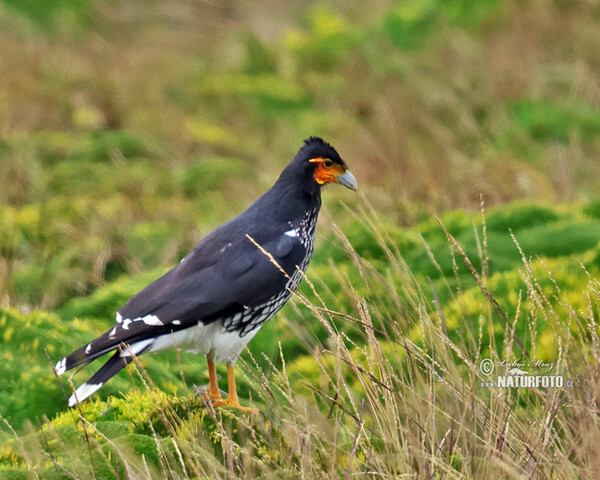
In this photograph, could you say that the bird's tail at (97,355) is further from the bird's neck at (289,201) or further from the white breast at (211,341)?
the bird's neck at (289,201)

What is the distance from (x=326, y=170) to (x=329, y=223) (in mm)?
1172

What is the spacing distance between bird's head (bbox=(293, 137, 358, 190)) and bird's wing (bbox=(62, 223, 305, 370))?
41cm

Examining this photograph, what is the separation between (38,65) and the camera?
35.4 feet

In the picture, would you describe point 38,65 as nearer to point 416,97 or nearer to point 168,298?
point 416,97

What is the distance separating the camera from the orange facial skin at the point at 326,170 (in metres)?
4.34

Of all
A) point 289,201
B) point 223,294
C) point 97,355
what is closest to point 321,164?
point 289,201

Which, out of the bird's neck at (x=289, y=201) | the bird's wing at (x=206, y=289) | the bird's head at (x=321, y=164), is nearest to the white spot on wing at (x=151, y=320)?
the bird's wing at (x=206, y=289)

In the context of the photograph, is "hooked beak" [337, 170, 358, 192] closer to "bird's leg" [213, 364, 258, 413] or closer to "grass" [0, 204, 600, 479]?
"bird's leg" [213, 364, 258, 413]

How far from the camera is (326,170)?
4.35 metres

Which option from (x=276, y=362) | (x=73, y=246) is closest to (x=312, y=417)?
(x=276, y=362)

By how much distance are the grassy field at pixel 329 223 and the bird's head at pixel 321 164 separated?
326mm

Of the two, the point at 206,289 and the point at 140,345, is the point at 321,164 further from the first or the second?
the point at 140,345

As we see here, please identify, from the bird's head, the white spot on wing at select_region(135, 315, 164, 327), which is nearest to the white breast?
the white spot on wing at select_region(135, 315, 164, 327)

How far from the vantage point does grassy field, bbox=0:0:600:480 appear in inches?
111
